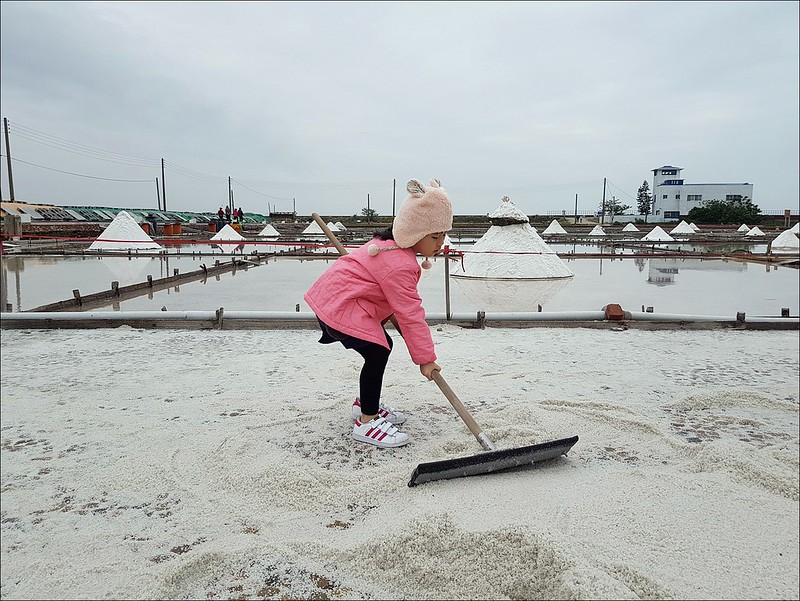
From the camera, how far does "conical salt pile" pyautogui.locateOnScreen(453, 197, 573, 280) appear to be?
6570 mm

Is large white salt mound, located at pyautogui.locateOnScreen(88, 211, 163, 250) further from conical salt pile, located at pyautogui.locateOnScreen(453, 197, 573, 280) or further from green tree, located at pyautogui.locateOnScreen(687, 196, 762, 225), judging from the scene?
green tree, located at pyautogui.locateOnScreen(687, 196, 762, 225)

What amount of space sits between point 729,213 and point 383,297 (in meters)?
32.6

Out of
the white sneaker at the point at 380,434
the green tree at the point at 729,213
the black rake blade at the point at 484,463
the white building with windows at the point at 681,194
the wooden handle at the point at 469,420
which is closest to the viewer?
the black rake blade at the point at 484,463

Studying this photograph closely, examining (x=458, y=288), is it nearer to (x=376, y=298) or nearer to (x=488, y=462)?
(x=376, y=298)

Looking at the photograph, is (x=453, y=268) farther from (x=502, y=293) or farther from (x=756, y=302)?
(x=756, y=302)

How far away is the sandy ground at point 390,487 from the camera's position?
1.03 metres

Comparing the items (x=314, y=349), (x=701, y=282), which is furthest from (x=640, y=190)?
(x=314, y=349)

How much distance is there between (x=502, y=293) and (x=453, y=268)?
2198 mm

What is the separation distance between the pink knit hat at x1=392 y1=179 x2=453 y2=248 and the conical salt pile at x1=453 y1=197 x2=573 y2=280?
15.5 ft

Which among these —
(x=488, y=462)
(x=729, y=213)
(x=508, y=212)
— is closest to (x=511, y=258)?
(x=508, y=212)

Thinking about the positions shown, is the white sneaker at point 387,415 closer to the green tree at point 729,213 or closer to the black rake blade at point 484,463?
the black rake blade at point 484,463

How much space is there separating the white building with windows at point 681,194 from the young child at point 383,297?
46173 mm

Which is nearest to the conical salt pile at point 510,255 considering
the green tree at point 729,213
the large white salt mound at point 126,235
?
the large white salt mound at point 126,235

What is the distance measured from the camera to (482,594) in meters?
0.99
